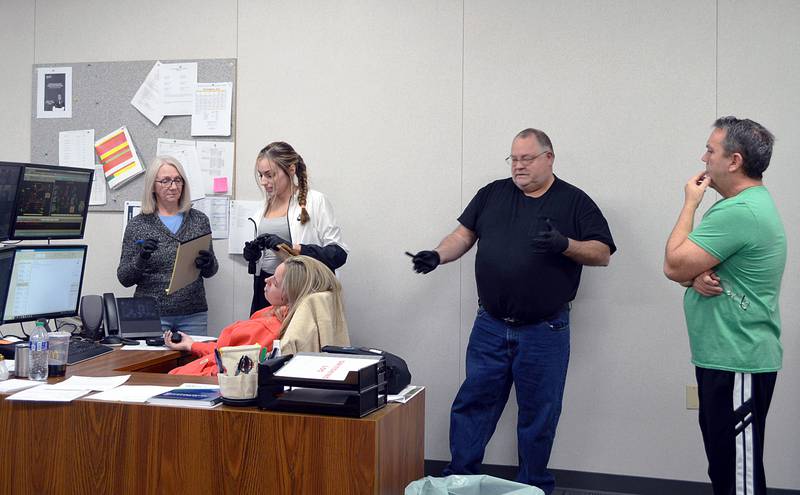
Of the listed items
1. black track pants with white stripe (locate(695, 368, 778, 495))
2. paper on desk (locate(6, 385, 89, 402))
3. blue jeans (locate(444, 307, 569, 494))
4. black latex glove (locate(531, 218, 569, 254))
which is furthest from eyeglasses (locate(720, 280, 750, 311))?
paper on desk (locate(6, 385, 89, 402))

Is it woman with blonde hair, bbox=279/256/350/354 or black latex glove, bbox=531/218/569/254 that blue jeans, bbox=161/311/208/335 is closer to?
woman with blonde hair, bbox=279/256/350/354

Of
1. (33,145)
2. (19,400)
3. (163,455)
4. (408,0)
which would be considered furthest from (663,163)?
(33,145)

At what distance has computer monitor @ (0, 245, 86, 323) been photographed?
8.98ft

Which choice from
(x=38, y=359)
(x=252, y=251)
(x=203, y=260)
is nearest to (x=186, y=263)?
(x=203, y=260)

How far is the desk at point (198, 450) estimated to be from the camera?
1.93 m

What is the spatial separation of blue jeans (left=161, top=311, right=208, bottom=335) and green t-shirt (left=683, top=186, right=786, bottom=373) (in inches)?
92.3

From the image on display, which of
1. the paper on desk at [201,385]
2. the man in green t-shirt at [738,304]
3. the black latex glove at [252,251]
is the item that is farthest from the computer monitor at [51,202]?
the man in green t-shirt at [738,304]

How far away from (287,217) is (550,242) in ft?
4.13

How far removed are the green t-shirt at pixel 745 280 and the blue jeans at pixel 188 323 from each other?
234cm

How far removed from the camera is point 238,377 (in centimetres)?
205

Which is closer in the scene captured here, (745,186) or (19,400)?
(19,400)

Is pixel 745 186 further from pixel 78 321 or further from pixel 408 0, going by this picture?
pixel 78 321

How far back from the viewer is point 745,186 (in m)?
2.38

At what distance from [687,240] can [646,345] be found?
1242 millimetres
